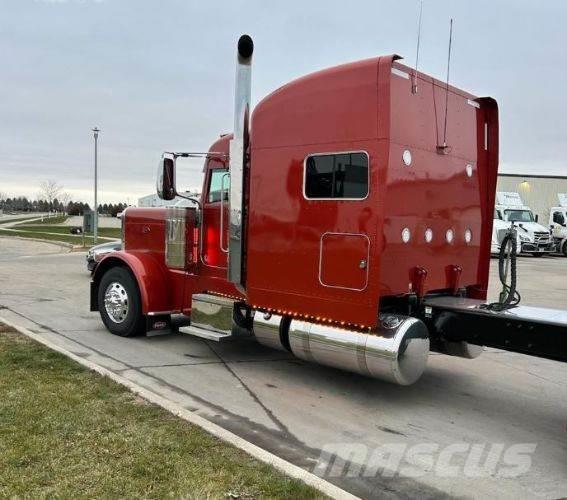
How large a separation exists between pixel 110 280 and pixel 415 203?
15.1ft

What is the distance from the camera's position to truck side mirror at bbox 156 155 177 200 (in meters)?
6.69

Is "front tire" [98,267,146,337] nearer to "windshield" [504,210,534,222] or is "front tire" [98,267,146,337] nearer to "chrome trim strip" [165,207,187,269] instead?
"chrome trim strip" [165,207,187,269]

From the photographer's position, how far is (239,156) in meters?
6.09

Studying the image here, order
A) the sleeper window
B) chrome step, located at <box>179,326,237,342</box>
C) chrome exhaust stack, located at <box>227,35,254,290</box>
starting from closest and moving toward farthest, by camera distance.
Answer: the sleeper window → chrome exhaust stack, located at <box>227,35,254,290</box> → chrome step, located at <box>179,326,237,342</box>

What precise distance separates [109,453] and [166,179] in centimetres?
363

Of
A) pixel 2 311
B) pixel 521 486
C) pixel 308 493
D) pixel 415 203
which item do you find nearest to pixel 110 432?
pixel 308 493

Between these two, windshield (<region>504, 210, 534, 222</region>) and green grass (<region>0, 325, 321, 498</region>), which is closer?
green grass (<region>0, 325, 321, 498</region>)

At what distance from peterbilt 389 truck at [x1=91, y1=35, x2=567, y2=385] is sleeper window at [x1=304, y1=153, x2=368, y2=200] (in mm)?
12

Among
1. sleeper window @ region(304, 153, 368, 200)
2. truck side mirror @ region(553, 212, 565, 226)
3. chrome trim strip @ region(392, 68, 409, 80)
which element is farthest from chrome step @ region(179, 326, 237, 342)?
truck side mirror @ region(553, 212, 565, 226)

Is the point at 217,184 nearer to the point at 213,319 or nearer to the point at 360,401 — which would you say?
the point at 213,319

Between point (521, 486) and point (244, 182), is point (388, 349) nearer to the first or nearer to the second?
point (521, 486)

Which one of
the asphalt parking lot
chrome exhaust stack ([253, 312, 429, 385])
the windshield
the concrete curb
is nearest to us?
the concrete curb

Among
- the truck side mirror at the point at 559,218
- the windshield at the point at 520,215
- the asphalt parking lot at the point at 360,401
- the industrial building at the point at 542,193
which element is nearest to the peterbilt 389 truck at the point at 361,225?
the asphalt parking lot at the point at 360,401

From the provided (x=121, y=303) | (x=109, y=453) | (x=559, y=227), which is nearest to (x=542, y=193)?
(x=559, y=227)
